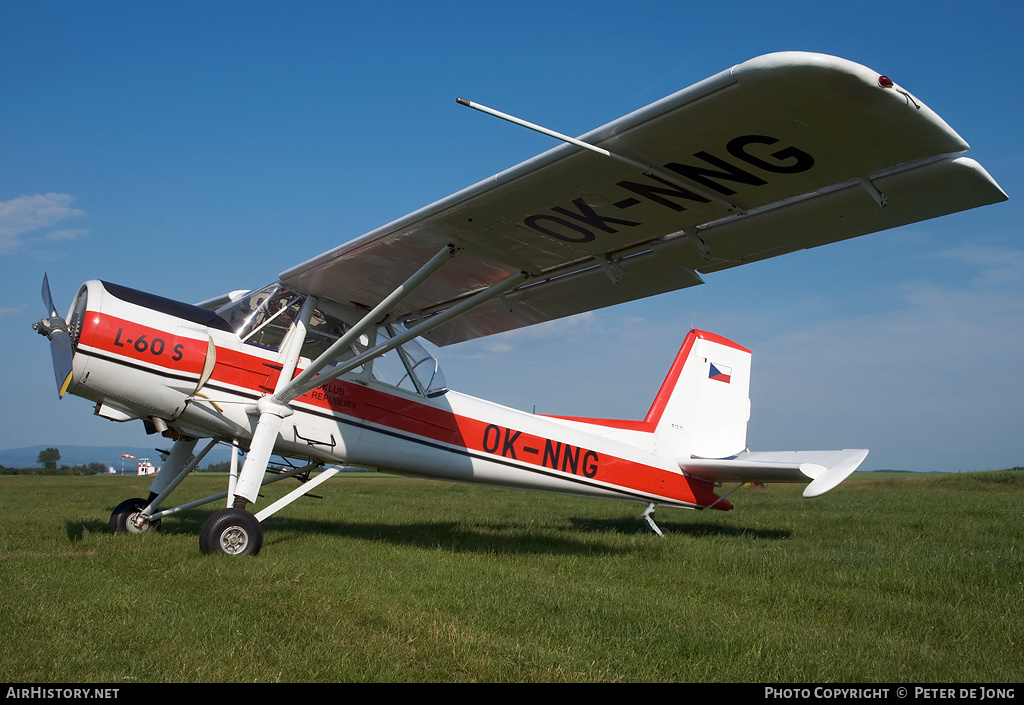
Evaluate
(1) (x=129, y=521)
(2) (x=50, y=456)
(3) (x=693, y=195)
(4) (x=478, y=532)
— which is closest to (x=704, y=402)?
(4) (x=478, y=532)

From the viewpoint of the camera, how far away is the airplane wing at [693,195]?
12.9 feet

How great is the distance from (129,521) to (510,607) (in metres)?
5.73

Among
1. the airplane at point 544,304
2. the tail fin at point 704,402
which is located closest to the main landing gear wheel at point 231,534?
the airplane at point 544,304

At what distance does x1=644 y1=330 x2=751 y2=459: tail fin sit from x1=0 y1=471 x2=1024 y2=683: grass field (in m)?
1.62

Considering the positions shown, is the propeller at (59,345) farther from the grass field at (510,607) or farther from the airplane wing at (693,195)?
the airplane wing at (693,195)

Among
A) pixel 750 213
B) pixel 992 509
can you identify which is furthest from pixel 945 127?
pixel 992 509

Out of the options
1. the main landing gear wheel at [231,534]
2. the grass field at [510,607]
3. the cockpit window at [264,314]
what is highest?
the cockpit window at [264,314]

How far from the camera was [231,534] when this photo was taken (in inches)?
259

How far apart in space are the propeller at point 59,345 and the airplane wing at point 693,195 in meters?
2.21

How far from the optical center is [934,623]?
482cm

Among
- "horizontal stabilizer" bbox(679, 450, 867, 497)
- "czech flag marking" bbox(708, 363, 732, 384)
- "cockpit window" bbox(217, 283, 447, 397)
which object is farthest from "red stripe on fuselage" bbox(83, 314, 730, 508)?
"czech flag marking" bbox(708, 363, 732, 384)

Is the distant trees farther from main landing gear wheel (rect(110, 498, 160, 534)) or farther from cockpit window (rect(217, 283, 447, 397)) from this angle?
cockpit window (rect(217, 283, 447, 397))

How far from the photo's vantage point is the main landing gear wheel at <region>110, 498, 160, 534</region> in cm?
831

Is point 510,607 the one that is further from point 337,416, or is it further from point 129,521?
point 129,521
